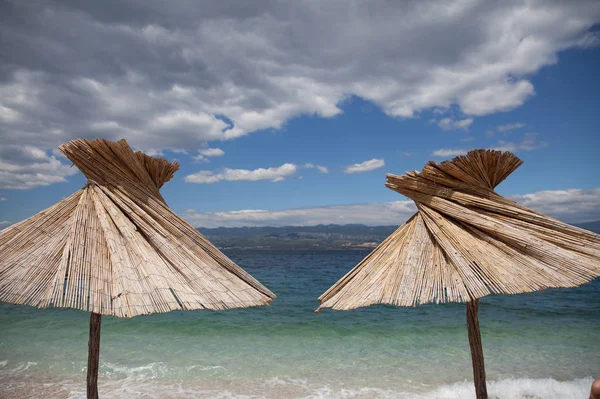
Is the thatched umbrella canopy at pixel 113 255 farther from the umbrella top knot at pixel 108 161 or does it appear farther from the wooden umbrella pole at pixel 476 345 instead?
the wooden umbrella pole at pixel 476 345

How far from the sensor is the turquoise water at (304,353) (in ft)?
22.8

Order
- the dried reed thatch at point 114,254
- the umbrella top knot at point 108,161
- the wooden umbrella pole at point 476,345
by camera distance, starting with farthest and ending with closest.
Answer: the wooden umbrella pole at point 476,345 → the umbrella top knot at point 108,161 → the dried reed thatch at point 114,254

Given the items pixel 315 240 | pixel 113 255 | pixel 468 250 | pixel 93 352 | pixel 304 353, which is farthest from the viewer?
pixel 315 240

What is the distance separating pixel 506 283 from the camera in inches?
122

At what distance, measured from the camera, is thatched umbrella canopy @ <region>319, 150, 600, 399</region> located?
3.21 m

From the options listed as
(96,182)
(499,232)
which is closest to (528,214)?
(499,232)

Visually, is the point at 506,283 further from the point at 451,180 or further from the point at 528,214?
the point at 451,180

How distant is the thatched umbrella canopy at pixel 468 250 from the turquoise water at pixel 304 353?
156 inches

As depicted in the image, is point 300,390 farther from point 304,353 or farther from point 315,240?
point 315,240

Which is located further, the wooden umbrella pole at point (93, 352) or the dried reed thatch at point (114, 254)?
the wooden umbrella pole at point (93, 352)

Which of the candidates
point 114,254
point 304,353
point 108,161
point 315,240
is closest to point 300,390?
point 304,353

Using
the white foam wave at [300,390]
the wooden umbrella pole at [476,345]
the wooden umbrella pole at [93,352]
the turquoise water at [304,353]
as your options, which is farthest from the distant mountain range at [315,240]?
the wooden umbrella pole at [93,352]

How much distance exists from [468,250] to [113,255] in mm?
3195

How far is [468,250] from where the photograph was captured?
136 inches
